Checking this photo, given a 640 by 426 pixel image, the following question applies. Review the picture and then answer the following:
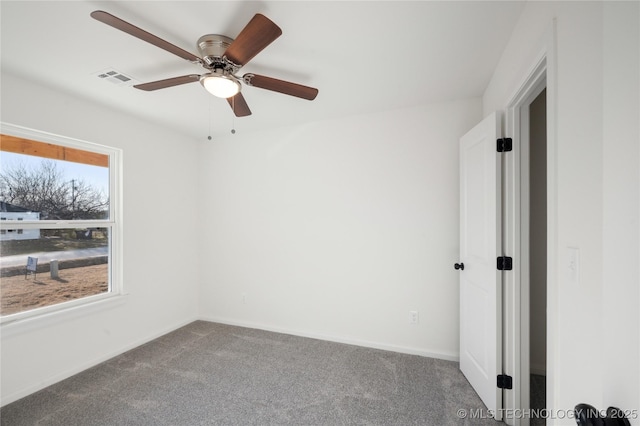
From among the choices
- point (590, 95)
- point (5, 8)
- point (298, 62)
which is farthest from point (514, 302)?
point (5, 8)

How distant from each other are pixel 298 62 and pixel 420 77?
39.5 inches

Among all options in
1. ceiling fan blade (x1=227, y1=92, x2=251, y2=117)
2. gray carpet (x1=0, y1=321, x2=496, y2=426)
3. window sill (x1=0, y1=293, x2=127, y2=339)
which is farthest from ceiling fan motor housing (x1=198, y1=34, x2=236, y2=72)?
window sill (x1=0, y1=293, x2=127, y2=339)

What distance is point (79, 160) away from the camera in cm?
256

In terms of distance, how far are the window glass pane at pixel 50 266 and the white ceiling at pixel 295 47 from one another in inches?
52.1

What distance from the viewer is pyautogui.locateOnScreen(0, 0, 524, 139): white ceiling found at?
4.66ft

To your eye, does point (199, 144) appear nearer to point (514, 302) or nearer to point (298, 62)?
point (298, 62)

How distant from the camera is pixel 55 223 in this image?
2.37 m

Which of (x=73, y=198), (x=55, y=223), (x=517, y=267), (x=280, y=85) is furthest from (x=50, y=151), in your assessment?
(x=517, y=267)

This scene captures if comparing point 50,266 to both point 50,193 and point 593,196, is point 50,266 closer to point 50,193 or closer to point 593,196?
point 50,193

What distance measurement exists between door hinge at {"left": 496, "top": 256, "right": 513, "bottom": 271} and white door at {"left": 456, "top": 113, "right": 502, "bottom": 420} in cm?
3

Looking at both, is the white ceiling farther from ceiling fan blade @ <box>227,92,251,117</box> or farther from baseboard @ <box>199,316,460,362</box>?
baseboard @ <box>199,316,460,362</box>

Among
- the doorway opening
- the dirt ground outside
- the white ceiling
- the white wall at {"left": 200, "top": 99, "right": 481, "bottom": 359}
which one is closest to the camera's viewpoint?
the white ceiling

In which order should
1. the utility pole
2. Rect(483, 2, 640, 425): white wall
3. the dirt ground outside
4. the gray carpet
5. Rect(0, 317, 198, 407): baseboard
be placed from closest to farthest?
1. Rect(483, 2, 640, 425): white wall
2. the gray carpet
3. Rect(0, 317, 198, 407): baseboard
4. the dirt ground outside
5. the utility pole

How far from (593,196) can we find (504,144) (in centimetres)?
108
